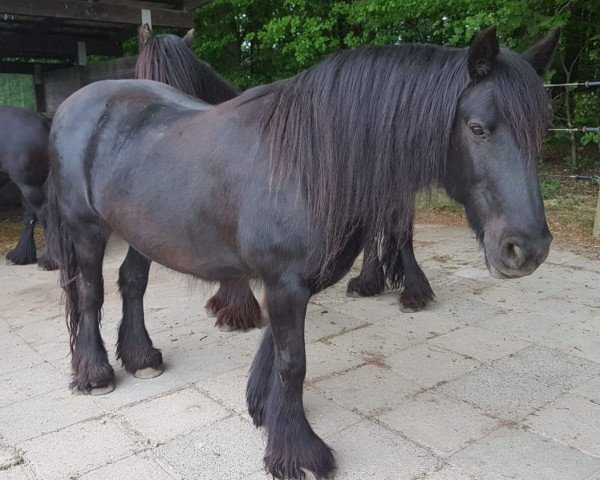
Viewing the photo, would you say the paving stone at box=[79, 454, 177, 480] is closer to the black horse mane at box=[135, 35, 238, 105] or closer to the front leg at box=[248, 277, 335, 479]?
the front leg at box=[248, 277, 335, 479]

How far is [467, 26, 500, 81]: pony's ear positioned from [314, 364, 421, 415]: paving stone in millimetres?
1617

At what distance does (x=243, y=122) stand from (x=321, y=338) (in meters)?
1.78

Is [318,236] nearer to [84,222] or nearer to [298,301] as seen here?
[298,301]

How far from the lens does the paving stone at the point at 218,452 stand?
6.68 ft

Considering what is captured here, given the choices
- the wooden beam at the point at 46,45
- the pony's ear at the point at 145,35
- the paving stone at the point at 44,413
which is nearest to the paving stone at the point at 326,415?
the paving stone at the point at 44,413

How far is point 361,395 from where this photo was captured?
260 cm

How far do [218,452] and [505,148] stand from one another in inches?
64.8

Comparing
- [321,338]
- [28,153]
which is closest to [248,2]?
[28,153]

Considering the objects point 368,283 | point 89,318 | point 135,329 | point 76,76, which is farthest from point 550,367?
point 76,76

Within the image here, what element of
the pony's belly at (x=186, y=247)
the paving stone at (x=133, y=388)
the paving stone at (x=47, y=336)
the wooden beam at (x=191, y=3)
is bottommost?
the paving stone at (x=47, y=336)

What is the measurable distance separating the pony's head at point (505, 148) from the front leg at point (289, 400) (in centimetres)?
72

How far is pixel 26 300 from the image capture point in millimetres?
4340

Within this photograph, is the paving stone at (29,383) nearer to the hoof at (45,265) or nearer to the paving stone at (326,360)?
the paving stone at (326,360)

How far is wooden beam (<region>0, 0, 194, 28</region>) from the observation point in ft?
17.4
